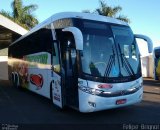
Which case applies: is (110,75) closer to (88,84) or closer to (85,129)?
(88,84)

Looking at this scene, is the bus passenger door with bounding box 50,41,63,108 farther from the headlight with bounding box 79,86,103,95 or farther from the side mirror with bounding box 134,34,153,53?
the side mirror with bounding box 134,34,153,53

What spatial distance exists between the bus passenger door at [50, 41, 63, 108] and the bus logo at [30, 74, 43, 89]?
2138 mm

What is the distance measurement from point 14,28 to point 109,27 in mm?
16842

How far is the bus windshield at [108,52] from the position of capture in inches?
403

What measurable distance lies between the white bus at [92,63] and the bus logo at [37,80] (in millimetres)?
1826

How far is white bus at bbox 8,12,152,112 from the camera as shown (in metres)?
10.1

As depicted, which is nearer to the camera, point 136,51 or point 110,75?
point 110,75

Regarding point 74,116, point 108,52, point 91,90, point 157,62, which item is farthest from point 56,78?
point 157,62

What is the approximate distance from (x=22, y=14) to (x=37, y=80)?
1560 inches

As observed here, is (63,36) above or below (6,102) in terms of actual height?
above

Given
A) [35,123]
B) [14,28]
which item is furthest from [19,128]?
[14,28]

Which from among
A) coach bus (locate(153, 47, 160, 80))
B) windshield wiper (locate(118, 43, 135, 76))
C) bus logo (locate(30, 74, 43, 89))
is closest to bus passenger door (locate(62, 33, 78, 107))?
windshield wiper (locate(118, 43, 135, 76))

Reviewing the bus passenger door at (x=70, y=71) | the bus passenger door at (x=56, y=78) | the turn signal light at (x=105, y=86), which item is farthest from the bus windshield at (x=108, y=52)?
the bus passenger door at (x=56, y=78)

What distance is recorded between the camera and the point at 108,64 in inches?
408
